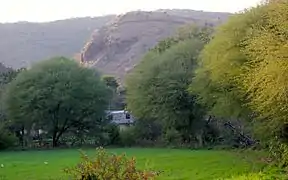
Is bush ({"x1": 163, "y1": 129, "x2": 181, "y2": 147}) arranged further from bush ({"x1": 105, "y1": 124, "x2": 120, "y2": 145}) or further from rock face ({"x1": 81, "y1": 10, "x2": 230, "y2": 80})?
rock face ({"x1": 81, "y1": 10, "x2": 230, "y2": 80})

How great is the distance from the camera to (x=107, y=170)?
45.4 feet

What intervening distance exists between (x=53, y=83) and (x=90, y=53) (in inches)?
4201

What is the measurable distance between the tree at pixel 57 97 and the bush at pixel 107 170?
55.7 metres

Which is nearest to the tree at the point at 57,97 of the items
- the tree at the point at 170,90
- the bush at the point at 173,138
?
the tree at the point at 170,90

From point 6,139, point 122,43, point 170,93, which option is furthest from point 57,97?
point 122,43

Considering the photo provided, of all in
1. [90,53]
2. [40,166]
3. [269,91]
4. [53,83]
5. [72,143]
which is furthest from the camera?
[90,53]

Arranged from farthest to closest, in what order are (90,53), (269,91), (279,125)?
(90,53) < (279,125) < (269,91)

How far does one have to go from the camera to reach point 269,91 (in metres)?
26.9

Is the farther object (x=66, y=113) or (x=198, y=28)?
(x=198, y=28)

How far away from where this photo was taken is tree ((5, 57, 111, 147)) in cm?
6944

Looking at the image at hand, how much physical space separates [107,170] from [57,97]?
56.3m

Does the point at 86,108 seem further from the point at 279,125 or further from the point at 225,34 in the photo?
the point at 279,125

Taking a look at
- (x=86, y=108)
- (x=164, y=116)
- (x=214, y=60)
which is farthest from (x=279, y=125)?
(x=86, y=108)

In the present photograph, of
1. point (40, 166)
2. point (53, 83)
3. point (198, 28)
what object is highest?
point (198, 28)
